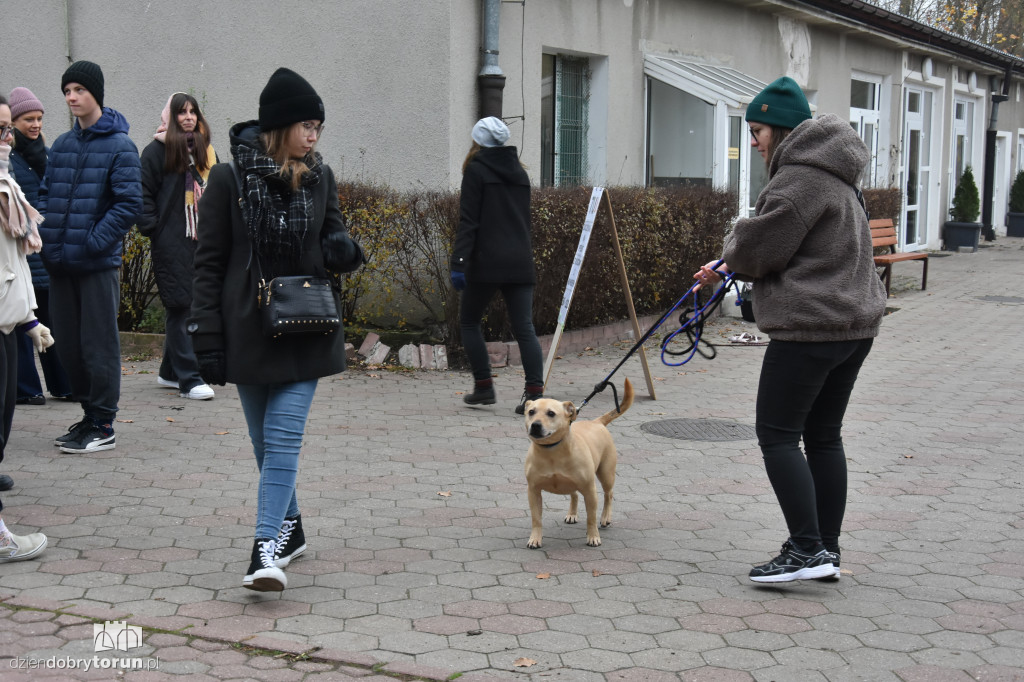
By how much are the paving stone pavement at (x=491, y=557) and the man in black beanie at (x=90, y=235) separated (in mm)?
428

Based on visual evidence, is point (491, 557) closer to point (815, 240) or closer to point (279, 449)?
point (279, 449)

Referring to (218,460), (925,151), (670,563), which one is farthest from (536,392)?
(925,151)

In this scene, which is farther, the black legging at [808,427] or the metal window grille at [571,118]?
the metal window grille at [571,118]

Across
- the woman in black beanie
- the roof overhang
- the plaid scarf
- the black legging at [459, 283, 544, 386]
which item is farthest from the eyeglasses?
the roof overhang

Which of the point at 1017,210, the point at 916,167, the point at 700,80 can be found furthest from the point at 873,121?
the point at 1017,210

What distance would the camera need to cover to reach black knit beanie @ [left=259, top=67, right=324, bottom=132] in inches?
157

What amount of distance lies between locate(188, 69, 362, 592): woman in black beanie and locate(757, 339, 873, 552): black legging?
5.67ft

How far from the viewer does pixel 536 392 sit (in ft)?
24.6


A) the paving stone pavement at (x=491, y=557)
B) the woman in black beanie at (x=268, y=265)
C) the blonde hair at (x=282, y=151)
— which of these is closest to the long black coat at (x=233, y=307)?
the woman in black beanie at (x=268, y=265)

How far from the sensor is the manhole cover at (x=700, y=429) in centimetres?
699

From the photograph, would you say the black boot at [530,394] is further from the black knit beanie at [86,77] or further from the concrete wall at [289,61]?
the concrete wall at [289,61]

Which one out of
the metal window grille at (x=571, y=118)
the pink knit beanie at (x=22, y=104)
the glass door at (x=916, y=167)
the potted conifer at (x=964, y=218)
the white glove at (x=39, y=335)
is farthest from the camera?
the potted conifer at (x=964, y=218)

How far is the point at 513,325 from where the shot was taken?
25.0 feet

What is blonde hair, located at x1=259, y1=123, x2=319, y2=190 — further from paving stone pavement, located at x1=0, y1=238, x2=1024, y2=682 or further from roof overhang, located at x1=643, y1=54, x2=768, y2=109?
roof overhang, located at x1=643, y1=54, x2=768, y2=109
